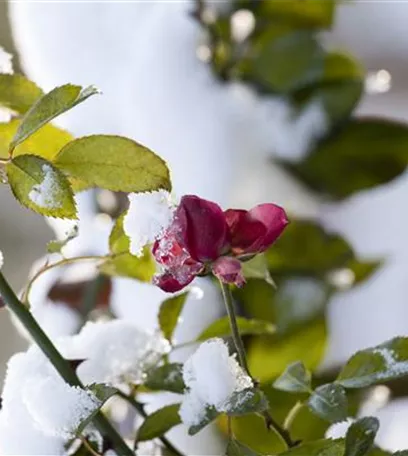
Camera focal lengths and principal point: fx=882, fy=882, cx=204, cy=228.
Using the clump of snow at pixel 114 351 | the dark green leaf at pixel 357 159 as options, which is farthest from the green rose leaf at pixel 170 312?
the dark green leaf at pixel 357 159

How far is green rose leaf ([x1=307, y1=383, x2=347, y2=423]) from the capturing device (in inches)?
9.7

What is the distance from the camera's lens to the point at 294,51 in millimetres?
555

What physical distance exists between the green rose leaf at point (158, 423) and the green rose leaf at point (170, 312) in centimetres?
3

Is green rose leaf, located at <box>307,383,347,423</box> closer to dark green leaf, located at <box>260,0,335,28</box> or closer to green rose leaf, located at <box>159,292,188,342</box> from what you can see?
green rose leaf, located at <box>159,292,188,342</box>

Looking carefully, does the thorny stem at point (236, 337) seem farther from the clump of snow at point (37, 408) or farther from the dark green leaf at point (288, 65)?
the dark green leaf at point (288, 65)

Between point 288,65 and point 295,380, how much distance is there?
33 centimetres

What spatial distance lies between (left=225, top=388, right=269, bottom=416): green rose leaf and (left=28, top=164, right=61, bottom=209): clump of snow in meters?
0.07

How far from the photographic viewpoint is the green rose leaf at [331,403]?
0.81ft

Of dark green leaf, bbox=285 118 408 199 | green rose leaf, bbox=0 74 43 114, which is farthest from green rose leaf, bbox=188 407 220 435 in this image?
dark green leaf, bbox=285 118 408 199

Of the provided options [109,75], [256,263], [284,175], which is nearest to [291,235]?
[284,175]

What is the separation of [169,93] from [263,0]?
0.30ft

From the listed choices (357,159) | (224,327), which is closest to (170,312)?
(224,327)

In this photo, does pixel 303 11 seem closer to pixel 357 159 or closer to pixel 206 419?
pixel 357 159

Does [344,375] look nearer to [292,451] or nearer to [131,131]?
[292,451]
